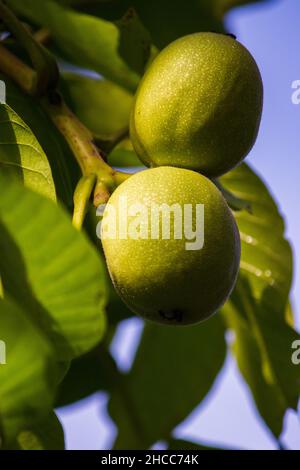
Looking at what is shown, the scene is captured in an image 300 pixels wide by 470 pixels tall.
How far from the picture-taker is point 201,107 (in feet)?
3.36

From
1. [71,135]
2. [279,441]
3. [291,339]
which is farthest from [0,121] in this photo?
[279,441]

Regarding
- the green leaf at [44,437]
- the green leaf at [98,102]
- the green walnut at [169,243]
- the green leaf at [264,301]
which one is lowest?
the green leaf at [264,301]

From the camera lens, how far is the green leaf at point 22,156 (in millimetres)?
971

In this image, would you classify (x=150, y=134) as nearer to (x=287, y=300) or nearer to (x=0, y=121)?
(x=0, y=121)

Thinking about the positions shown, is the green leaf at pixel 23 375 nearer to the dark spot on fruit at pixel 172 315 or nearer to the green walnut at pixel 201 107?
the dark spot on fruit at pixel 172 315

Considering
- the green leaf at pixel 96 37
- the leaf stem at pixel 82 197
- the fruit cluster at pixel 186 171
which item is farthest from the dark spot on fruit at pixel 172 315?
the green leaf at pixel 96 37

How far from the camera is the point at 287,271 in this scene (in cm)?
148

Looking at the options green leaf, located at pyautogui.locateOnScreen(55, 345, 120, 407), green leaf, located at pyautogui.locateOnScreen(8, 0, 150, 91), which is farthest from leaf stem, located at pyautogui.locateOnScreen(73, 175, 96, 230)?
green leaf, located at pyautogui.locateOnScreen(55, 345, 120, 407)

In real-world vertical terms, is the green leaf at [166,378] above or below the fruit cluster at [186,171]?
below

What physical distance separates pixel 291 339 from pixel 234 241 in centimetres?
45

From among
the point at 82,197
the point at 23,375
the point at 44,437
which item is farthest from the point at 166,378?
the point at 23,375

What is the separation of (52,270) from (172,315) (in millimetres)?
222

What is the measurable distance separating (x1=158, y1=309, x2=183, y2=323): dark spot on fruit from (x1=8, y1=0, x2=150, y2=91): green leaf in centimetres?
48

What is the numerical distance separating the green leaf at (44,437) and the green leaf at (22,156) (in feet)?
0.88
